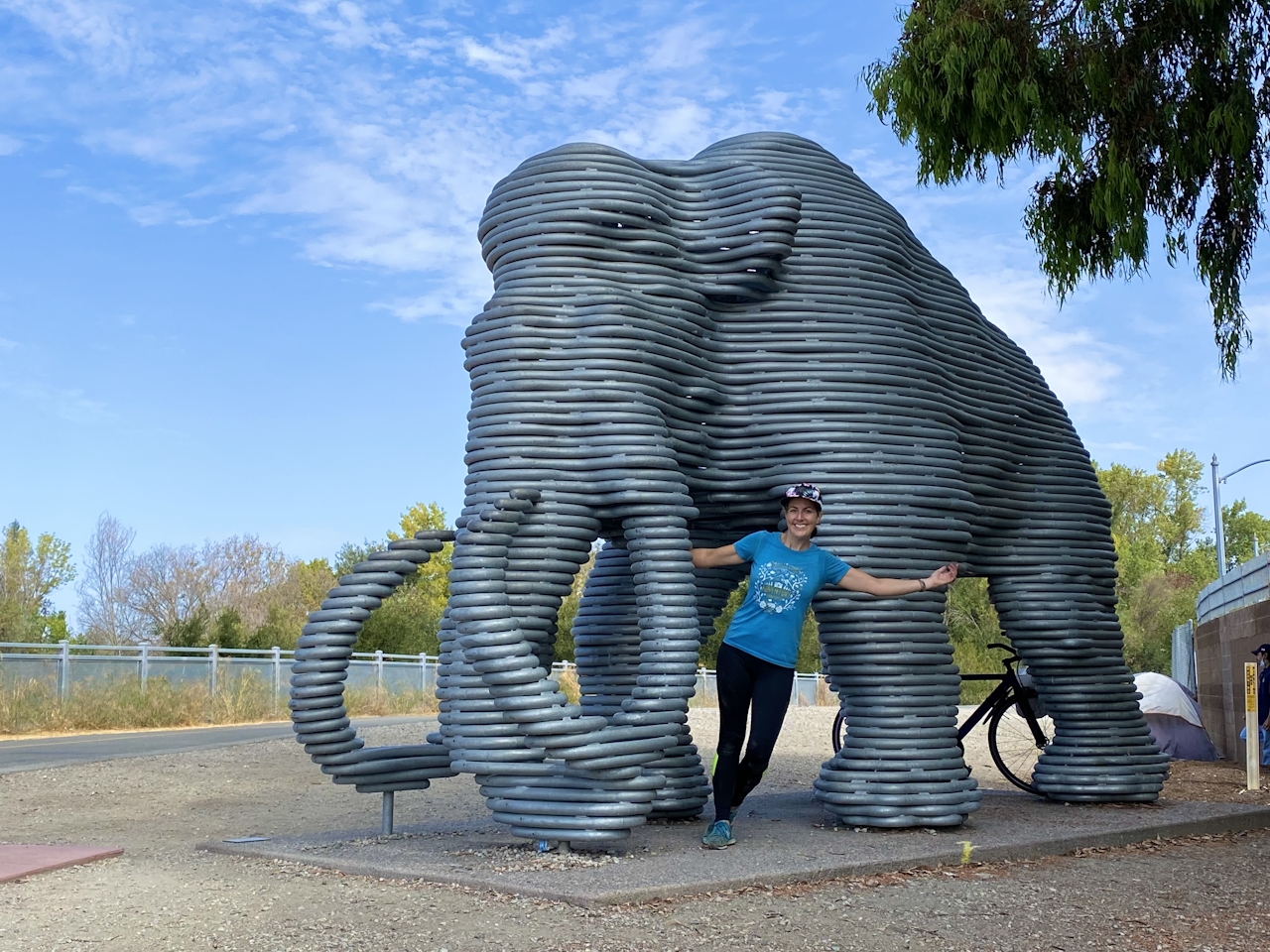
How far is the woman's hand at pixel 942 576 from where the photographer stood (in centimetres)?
648

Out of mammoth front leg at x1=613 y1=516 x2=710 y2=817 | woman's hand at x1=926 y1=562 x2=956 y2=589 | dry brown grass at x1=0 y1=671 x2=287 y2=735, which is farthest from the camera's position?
dry brown grass at x1=0 y1=671 x2=287 y2=735

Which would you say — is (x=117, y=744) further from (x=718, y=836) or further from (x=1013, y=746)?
(x=718, y=836)

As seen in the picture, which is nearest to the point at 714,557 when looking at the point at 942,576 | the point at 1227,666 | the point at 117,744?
the point at 942,576

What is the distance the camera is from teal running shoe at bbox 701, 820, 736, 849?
609 cm

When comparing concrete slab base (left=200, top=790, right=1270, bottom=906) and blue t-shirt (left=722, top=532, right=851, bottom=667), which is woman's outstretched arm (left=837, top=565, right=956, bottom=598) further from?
concrete slab base (left=200, top=790, right=1270, bottom=906)

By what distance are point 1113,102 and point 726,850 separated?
4.91 meters

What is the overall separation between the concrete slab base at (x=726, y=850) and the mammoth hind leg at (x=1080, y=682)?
204 mm

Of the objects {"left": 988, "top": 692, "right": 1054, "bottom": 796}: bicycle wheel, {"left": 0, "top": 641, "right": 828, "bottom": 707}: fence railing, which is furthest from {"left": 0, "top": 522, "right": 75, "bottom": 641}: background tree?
{"left": 988, "top": 692, "right": 1054, "bottom": 796}: bicycle wheel

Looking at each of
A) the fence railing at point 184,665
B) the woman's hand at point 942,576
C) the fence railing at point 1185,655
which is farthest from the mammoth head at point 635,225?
the fence railing at point 1185,655

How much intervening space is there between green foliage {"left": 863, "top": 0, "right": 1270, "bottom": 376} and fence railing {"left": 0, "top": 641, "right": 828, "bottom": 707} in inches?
477

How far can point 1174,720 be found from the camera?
1534cm

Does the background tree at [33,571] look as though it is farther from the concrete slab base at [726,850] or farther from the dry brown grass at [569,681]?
the concrete slab base at [726,850]

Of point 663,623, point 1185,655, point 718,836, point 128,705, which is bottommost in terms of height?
point 128,705

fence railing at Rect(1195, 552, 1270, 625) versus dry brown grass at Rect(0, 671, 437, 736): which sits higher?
fence railing at Rect(1195, 552, 1270, 625)
